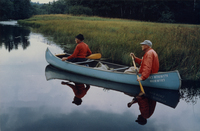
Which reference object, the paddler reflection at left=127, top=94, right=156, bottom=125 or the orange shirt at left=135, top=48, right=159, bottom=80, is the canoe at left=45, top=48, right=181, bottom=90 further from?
the paddler reflection at left=127, top=94, right=156, bottom=125

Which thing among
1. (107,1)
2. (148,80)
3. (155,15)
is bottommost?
(148,80)

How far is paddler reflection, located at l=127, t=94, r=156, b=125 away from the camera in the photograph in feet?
14.7

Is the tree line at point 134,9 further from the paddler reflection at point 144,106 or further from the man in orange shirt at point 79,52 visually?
the paddler reflection at point 144,106

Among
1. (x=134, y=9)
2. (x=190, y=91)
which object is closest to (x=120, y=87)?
(x=190, y=91)

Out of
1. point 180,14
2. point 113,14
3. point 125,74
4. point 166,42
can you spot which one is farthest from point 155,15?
point 125,74

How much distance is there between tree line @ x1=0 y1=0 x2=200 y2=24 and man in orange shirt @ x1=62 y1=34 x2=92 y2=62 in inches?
1519

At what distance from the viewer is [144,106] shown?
16.8 feet

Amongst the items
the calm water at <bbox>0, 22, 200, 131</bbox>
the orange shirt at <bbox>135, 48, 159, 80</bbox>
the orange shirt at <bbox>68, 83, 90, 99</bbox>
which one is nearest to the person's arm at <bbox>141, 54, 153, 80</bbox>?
the orange shirt at <bbox>135, 48, 159, 80</bbox>

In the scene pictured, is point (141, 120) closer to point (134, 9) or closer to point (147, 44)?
point (147, 44)

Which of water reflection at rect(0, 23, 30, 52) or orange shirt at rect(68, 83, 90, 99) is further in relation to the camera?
water reflection at rect(0, 23, 30, 52)

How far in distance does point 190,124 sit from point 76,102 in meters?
2.73

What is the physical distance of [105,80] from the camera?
704cm

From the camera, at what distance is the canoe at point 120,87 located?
564cm

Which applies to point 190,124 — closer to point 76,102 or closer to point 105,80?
point 76,102
